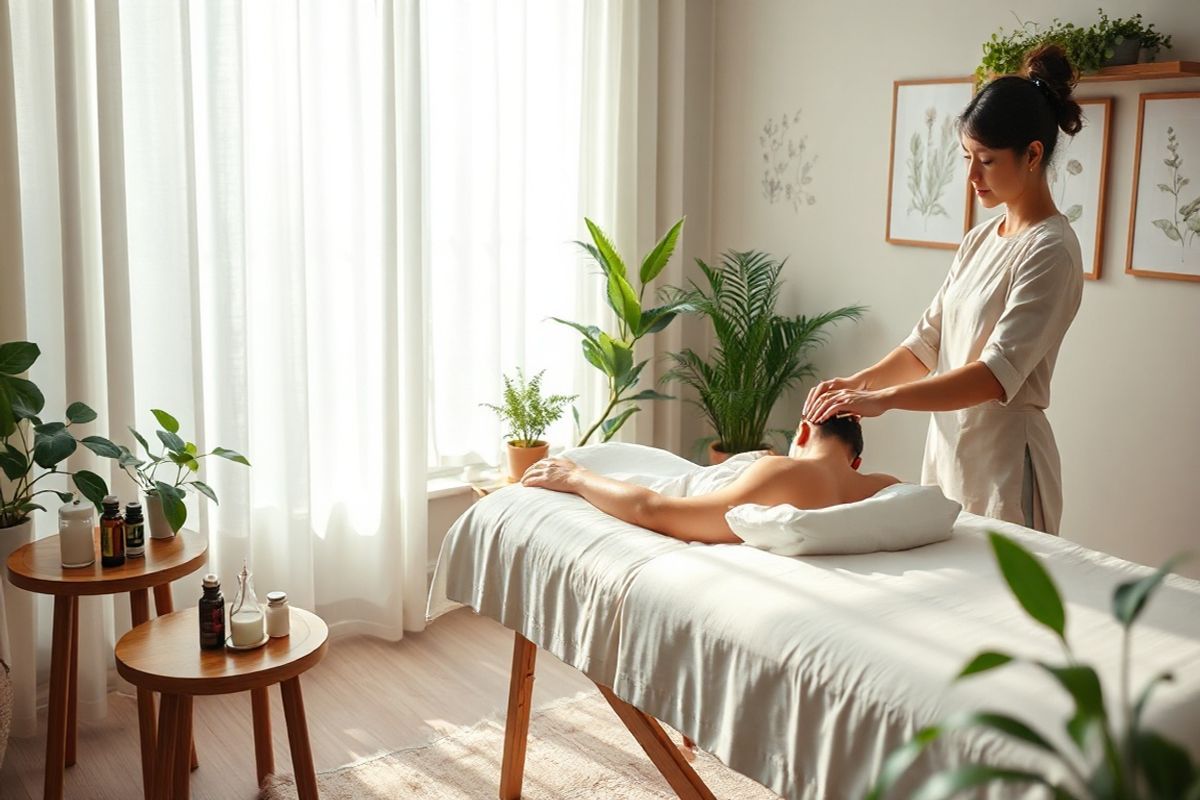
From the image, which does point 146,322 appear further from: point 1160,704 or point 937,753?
point 1160,704

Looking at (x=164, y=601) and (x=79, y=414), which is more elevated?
(x=79, y=414)

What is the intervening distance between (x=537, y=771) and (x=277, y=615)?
2.77 feet

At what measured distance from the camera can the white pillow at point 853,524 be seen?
2.12m

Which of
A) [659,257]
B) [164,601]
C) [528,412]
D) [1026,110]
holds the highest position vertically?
[1026,110]

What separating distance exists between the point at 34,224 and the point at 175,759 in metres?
1.43

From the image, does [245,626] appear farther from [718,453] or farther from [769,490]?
[718,453]

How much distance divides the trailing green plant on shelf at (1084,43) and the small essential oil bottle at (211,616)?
2261 mm

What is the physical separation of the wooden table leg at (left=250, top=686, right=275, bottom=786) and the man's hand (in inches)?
31.6

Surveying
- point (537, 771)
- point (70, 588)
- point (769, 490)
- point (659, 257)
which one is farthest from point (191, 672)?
point (659, 257)

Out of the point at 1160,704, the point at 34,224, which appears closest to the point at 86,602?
the point at 34,224

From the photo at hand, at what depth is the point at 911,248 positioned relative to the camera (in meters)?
3.77

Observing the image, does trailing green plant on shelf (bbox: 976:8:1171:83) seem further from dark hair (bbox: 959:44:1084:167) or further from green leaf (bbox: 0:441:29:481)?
green leaf (bbox: 0:441:29:481)

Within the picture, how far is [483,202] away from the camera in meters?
3.90

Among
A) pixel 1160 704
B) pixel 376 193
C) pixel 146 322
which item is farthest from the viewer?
pixel 376 193
